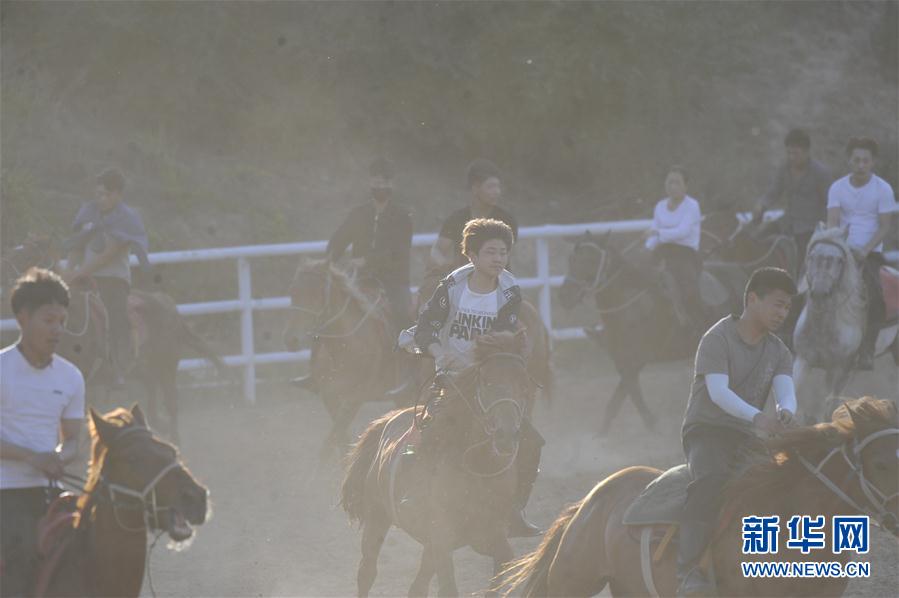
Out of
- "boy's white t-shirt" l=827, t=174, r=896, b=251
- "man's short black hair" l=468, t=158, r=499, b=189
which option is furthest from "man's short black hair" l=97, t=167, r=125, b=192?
"boy's white t-shirt" l=827, t=174, r=896, b=251

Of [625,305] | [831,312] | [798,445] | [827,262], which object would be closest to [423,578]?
[798,445]

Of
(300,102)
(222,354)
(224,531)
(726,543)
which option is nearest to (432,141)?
(300,102)

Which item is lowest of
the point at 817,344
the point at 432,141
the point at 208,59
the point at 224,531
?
the point at 224,531

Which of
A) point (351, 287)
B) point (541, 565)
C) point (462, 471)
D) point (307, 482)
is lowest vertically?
point (307, 482)

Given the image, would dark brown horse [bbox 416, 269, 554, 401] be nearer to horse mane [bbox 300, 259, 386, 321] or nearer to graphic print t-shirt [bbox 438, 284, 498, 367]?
horse mane [bbox 300, 259, 386, 321]

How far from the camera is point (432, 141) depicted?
2014cm

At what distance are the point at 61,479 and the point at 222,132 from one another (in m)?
14.3

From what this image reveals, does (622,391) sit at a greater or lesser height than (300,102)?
lesser

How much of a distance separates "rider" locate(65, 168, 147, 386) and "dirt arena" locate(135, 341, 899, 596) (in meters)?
1.33

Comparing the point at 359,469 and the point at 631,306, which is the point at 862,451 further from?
the point at 631,306

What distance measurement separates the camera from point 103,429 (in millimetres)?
5453

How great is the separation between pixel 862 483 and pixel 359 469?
3423 millimetres

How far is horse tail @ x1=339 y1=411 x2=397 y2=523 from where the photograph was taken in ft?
26.7

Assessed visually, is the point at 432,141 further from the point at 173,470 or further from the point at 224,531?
the point at 173,470
